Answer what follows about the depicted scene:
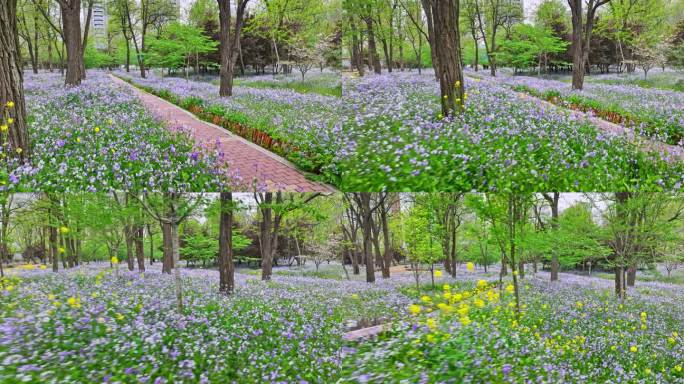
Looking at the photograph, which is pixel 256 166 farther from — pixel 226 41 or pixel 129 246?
pixel 226 41

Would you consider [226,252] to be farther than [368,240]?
Yes

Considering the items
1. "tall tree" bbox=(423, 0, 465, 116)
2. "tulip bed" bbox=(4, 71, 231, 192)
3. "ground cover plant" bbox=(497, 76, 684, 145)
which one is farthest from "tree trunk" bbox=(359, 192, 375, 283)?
"ground cover plant" bbox=(497, 76, 684, 145)

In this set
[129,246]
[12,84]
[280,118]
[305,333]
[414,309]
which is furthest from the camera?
[280,118]

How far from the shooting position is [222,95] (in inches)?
611

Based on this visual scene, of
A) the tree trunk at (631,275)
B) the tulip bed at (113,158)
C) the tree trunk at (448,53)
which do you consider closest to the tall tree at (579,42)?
the tree trunk at (448,53)

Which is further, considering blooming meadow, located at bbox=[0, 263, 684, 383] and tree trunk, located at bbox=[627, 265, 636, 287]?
tree trunk, located at bbox=[627, 265, 636, 287]

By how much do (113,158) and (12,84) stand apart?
1.90 m

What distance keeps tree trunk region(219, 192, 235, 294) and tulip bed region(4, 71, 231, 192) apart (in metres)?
0.57

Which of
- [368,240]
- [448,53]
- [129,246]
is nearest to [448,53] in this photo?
[448,53]

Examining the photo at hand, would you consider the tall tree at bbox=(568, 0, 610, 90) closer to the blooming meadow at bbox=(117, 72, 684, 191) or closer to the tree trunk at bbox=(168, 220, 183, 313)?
the blooming meadow at bbox=(117, 72, 684, 191)

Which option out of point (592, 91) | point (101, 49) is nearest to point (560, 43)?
point (592, 91)

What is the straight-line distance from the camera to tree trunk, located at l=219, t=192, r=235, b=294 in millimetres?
6328

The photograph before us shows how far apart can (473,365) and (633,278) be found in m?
5.01

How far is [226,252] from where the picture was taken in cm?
636
